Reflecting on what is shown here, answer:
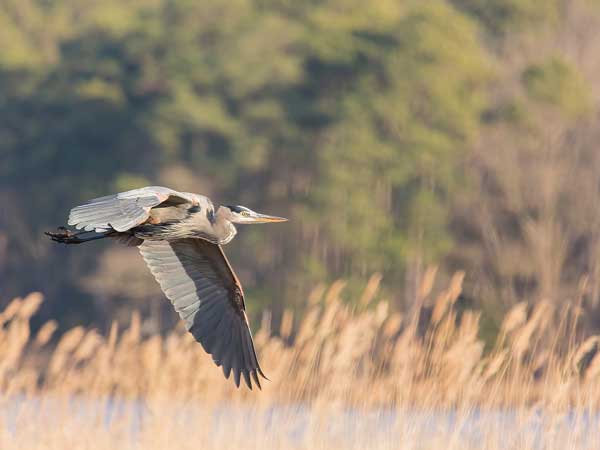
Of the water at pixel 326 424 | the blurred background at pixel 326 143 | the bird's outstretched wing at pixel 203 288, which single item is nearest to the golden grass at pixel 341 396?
the water at pixel 326 424

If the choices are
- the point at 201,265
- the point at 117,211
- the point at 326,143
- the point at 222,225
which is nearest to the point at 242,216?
the point at 222,225

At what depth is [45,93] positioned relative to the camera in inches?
958

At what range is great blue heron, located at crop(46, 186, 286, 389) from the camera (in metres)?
7.08

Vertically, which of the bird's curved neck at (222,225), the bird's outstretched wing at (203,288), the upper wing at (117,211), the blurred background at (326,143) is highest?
→ the upper wing at (117,211)

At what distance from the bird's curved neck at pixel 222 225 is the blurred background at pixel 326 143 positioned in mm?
11585

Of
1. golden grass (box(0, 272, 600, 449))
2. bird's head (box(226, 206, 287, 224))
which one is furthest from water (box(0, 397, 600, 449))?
bird's head (box(226, 206, 287, 224))

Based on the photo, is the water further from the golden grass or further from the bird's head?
the bird's head

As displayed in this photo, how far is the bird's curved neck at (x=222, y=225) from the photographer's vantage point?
7.19 m

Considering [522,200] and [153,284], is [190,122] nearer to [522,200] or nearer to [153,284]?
[153,284]

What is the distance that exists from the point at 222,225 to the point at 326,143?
1402cm

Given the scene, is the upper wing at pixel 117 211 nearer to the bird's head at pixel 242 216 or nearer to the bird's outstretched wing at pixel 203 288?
the bird's head at pixel 242 216

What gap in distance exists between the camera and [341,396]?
8031 mm

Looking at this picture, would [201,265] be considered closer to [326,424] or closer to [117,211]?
[326,424]

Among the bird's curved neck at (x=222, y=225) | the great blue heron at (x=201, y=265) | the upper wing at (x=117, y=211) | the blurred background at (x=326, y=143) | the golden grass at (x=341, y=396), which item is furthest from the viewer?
the blurred background at (x=326, y=143)
